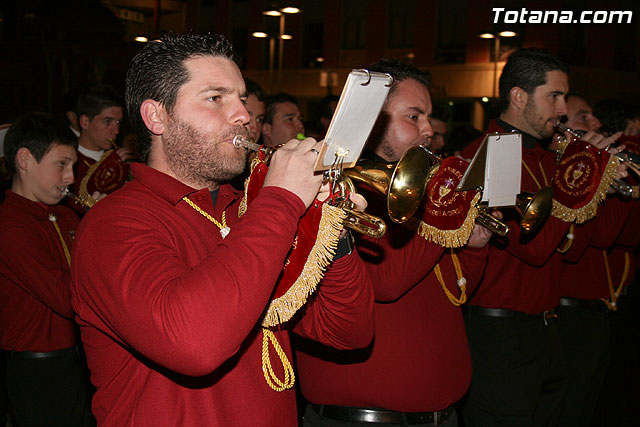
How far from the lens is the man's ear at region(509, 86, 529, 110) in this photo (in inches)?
143

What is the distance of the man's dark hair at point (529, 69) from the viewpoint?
142 inches

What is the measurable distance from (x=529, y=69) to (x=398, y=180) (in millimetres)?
2139

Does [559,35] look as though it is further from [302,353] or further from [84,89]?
[302,353]

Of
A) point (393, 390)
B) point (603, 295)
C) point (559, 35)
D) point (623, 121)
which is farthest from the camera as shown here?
point (559, 35)

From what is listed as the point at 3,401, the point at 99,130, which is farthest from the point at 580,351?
the point at 3,401

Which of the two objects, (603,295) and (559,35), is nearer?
(603,295)

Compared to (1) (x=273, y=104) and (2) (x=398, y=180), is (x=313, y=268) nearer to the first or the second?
(2) (x=398, y=180)

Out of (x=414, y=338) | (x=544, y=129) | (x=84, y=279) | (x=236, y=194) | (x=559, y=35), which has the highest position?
(x=559, y=35)

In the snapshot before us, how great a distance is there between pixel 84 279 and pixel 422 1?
59.7 feet

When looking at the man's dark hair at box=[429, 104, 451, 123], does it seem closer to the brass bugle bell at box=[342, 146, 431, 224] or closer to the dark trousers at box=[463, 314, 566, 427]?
the dark trousers at box=[463, 314, 566, 427]

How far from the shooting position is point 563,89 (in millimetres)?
3650

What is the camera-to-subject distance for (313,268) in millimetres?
1655

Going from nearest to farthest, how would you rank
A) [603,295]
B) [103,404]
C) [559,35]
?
[103,404] < [603,295] < [559,35]

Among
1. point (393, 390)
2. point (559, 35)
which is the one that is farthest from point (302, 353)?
point (559, 35)
